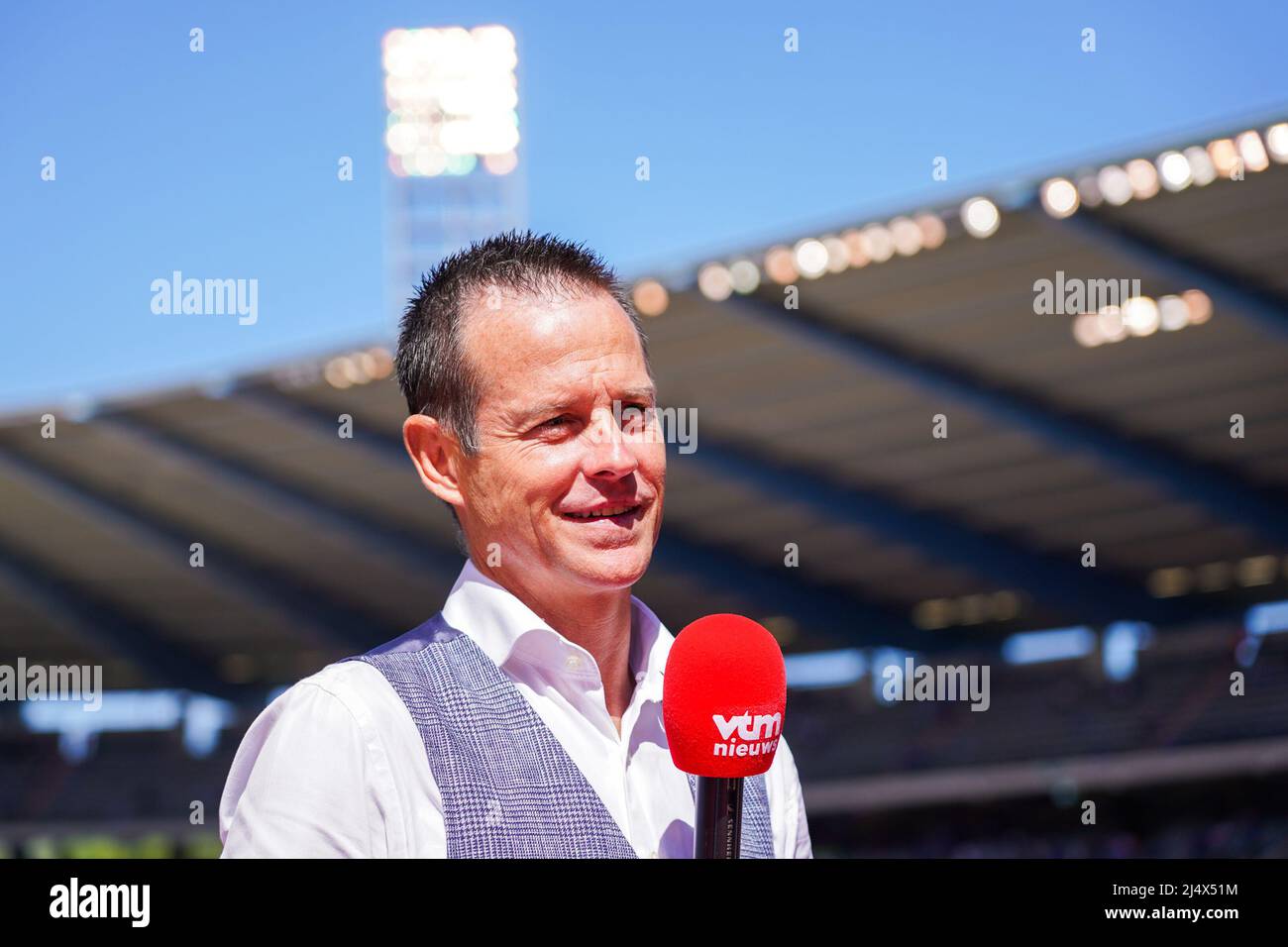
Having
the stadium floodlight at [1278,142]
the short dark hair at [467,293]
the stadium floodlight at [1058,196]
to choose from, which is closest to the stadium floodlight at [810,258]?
the stadium floodlight at [1058,196]

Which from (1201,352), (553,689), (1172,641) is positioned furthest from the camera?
(1172,641)

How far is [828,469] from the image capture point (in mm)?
16766

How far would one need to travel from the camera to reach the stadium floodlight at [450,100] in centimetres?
2055

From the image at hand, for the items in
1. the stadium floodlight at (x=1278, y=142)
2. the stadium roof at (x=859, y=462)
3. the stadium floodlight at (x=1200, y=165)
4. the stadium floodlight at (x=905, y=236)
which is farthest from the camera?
the stadium roof at (x=859, y=462)

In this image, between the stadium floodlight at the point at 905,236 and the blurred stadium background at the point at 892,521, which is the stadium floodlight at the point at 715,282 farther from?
the stadium floodlight at the point at 905,236

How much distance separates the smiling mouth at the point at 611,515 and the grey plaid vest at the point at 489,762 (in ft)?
0.75

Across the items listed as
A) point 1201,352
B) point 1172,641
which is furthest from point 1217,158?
point 1172,641

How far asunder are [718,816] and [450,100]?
21.3 metres

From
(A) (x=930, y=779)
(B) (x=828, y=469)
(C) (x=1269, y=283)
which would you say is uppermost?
(C) (x=1269, y=283)

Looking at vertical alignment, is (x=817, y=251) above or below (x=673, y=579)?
above

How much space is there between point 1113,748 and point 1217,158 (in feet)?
28.5

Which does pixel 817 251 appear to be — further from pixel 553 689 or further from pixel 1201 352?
pixel 553 689

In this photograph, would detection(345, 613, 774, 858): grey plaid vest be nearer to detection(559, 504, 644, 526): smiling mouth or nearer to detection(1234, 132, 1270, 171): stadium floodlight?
detection(559, 504, 644, 526): smiling mouth
